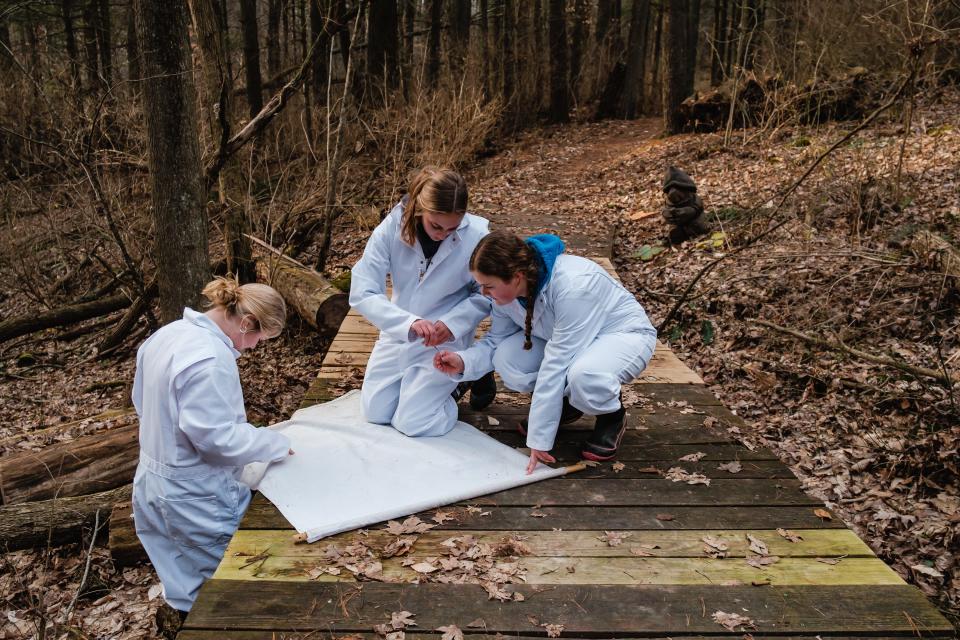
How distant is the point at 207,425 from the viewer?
3.11 metres

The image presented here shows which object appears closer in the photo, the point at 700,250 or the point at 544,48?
the point at 700,250

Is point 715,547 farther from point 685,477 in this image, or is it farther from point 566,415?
point 566,415

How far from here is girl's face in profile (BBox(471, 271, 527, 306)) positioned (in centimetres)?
369

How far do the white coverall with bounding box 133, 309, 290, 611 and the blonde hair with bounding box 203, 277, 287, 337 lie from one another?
11 centimetres

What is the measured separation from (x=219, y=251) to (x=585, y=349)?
7417 mm

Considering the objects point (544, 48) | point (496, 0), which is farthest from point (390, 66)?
point (496, 0)

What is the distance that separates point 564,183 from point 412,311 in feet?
32.3

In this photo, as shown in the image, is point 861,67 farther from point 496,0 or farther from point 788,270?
point 496,0

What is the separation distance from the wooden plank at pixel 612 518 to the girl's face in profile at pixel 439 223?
1.59 meters

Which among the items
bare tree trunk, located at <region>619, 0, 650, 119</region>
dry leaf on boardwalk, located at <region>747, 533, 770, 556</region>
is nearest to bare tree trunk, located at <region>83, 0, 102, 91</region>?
bare tree trunk, located at <region>619, 0, 650, 119</region>

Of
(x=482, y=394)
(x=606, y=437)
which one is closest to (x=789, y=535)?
(x=606, y=437)

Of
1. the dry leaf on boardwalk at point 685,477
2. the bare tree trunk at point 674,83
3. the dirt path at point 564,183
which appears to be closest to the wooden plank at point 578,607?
the dry leaf on boardwalk at point 685,477

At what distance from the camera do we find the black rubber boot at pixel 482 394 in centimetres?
479

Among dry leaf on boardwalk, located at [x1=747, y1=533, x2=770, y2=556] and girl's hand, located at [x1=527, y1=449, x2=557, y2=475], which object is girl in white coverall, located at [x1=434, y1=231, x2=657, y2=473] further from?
dry leaf on boardwalk, located at [x1=747, y1=533, x2=770, y2=556]
